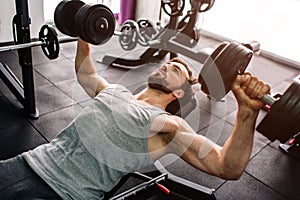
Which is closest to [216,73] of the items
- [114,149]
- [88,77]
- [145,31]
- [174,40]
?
[114,149]

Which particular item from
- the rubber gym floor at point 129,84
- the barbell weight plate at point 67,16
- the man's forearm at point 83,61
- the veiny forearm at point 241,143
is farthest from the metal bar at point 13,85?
the veiny forearm at point 241,143

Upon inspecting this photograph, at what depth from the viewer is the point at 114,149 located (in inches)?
43.8

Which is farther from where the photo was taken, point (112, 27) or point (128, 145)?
point (112, 27)

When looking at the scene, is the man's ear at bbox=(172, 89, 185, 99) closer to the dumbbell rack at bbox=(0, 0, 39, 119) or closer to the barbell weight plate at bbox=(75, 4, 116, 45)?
the barbell weight plate at bbox=(75, 4, 116, 45)

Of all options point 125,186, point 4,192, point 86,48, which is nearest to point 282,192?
point 125,186

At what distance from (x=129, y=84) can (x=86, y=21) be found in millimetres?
1437

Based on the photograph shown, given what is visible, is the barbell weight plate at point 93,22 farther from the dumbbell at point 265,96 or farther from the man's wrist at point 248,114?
the man's wrist at point 248,114

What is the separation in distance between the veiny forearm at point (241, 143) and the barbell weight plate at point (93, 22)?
83 centimetres

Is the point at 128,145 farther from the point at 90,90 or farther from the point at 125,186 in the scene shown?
the point at 125,186

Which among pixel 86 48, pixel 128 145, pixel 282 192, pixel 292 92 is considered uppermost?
pixel 292 92

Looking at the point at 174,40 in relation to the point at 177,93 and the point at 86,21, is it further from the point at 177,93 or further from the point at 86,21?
the point at 177,93

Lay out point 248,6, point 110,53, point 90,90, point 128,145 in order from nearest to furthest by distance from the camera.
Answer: point 128,145, point 90,90, point 110,53, point 248,6

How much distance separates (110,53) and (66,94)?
3.52 ft

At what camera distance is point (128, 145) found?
1.12 metres
